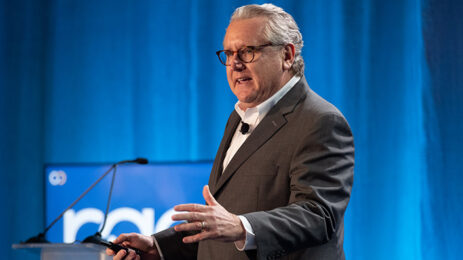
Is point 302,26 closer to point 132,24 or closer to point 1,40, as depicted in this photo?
point 132,24

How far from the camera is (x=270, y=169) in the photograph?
1.48 metres

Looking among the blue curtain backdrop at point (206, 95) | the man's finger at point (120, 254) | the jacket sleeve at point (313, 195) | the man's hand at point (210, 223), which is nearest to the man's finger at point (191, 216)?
the man's hand at point (210, 223)

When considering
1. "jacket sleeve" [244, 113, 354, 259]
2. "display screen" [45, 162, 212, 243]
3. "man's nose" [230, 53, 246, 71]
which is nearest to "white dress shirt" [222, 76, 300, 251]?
"man's nose" [230, 53, 246, 71]

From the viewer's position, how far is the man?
1.29 metres

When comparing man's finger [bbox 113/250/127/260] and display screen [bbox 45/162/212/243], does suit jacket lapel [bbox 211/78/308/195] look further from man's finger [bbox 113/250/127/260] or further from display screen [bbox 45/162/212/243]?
display screen [bbox 45/162/212/243]

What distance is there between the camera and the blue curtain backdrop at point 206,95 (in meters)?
3.49

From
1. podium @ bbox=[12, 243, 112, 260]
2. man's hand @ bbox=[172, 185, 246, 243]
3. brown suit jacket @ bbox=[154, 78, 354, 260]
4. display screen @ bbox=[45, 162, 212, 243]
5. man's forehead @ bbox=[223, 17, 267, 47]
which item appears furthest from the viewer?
display screen @ bbox=[45, 162, 212, 243]

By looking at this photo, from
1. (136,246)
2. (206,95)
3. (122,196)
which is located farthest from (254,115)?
(206,95)

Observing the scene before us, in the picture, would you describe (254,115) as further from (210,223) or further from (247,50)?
(210,223)

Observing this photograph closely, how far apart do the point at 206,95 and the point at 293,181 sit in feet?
8.51

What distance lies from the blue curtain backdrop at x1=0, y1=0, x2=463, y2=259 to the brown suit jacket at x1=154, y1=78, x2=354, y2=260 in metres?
2.11

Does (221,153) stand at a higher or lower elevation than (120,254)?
higher

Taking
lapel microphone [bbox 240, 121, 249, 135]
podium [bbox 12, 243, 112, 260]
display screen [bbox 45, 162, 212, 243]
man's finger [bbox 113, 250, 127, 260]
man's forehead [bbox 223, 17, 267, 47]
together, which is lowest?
display screen [bbox 45, 162, 212, 243]

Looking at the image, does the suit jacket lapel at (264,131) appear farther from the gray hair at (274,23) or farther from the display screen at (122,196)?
the display screen at (122,196)
